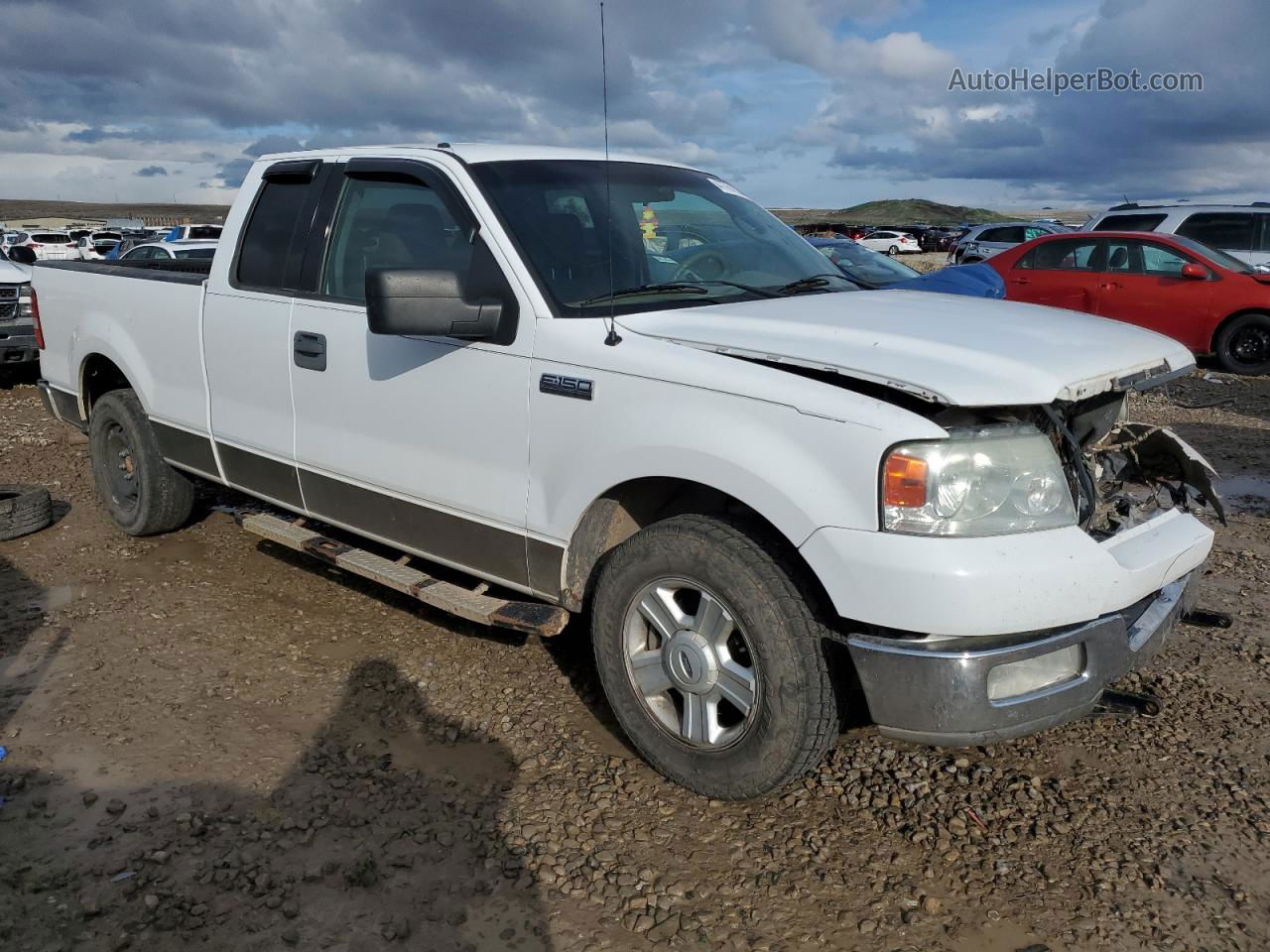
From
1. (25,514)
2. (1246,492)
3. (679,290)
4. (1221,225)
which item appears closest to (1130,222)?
(1221,225)

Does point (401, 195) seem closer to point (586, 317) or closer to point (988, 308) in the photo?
point (586, 317)

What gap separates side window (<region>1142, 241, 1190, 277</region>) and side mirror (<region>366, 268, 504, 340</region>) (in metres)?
11.5

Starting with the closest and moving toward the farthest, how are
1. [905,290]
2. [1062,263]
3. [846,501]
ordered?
[846,501] → [905,290] → [1062,263]

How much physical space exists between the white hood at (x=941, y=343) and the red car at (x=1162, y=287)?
889 centimetres

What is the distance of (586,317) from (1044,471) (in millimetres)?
1474

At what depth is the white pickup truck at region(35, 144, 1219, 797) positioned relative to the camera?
8.63 ft

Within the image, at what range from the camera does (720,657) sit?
3023mm

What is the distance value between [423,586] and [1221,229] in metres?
14.2

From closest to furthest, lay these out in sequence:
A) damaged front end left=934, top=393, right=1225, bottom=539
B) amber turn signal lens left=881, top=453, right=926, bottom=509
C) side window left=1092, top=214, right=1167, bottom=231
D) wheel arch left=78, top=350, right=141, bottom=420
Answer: amber turn signal lens left=881, top=453, right=926, bottom=509 → damaged front end left=934, top=393, right=1225, bottom=539 → wheel arch left=78, top=350, right=141, bottom=420 → side window left=1092, top=214, right=1167, bottom=231

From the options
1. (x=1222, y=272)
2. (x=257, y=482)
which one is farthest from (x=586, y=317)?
(x=1222, y=272)

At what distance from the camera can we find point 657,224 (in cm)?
395

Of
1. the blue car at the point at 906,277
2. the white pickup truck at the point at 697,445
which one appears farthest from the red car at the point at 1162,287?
the white pickup truck at the point at 697,445

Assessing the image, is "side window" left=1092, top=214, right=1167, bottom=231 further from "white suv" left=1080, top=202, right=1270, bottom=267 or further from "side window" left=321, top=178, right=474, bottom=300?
"side window" left=321, top=178, right=474, bottom=300

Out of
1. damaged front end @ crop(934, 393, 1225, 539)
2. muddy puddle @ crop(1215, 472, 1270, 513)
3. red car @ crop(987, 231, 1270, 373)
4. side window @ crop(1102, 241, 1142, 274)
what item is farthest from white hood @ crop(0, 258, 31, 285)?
side window @ crop(1102, 241, 1142, 274)
